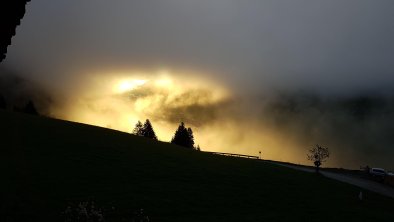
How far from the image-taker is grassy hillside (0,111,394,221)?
30828 mm

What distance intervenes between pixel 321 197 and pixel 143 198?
2156cm

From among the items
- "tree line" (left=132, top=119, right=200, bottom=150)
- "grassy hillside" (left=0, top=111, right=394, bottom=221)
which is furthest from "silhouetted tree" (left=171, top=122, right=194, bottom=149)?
"grassy hillside" (left=0, top=111, right=394, bottom=221)

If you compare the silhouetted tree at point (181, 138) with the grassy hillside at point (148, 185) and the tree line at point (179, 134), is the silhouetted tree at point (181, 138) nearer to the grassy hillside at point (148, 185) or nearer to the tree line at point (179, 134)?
the tree line at point (179, 134)

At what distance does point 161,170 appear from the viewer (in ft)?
157

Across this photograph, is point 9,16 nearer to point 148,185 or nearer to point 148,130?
point 148,185

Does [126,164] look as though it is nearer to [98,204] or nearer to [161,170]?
[161,170]

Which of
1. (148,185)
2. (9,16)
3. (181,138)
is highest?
(181,138)

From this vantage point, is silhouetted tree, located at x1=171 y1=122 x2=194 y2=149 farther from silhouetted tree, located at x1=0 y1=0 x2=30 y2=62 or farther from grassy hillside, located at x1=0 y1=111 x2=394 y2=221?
silhouetted tree, located at x1=0 y1=0 x2=30 y2=62

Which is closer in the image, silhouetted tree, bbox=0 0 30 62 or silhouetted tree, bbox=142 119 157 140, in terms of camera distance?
silhouetted tree, bbox=0 0 30 62

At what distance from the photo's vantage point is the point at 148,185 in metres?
39.2

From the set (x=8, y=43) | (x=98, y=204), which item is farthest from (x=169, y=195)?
(x=8, y=43)

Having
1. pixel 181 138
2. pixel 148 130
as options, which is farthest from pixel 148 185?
pixel 148 130

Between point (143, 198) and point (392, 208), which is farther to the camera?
point (392, 208)

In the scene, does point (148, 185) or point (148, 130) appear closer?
point (148, 185)
